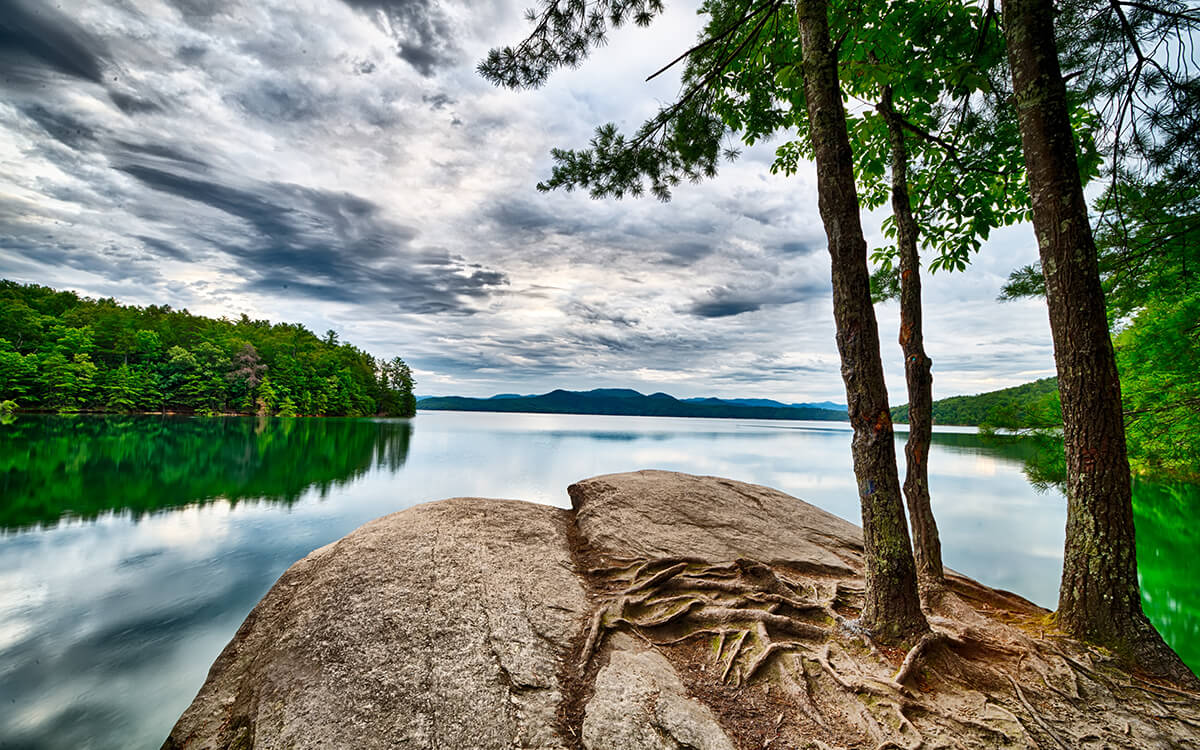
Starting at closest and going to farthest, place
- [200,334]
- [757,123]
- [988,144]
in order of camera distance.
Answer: [988,144] → [757,123] → [200,334]

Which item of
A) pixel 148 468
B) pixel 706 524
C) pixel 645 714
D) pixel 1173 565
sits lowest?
pixel 1173 565

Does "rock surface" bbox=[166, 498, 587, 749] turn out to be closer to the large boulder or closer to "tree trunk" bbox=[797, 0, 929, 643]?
the large boulder

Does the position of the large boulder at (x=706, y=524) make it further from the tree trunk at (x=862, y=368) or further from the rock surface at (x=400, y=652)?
the tree trunk at (x=862, y=368)

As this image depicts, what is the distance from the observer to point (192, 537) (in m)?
12.2

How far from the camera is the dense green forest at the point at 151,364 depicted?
44594mm

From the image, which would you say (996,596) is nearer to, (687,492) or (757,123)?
(687,492)

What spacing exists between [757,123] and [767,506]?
5818 millimetres

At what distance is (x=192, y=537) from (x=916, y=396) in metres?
16.2

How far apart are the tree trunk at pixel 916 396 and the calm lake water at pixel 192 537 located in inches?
28.7

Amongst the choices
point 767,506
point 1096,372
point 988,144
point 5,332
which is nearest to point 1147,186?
point 988,144

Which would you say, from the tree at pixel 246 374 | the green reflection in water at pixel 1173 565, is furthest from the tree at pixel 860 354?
the tree at pixel 246 374

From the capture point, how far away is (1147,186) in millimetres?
5547

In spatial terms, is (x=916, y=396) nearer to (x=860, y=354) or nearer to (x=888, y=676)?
(x=860, y=354)

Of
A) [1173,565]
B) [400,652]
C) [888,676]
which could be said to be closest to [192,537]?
[400,652]
